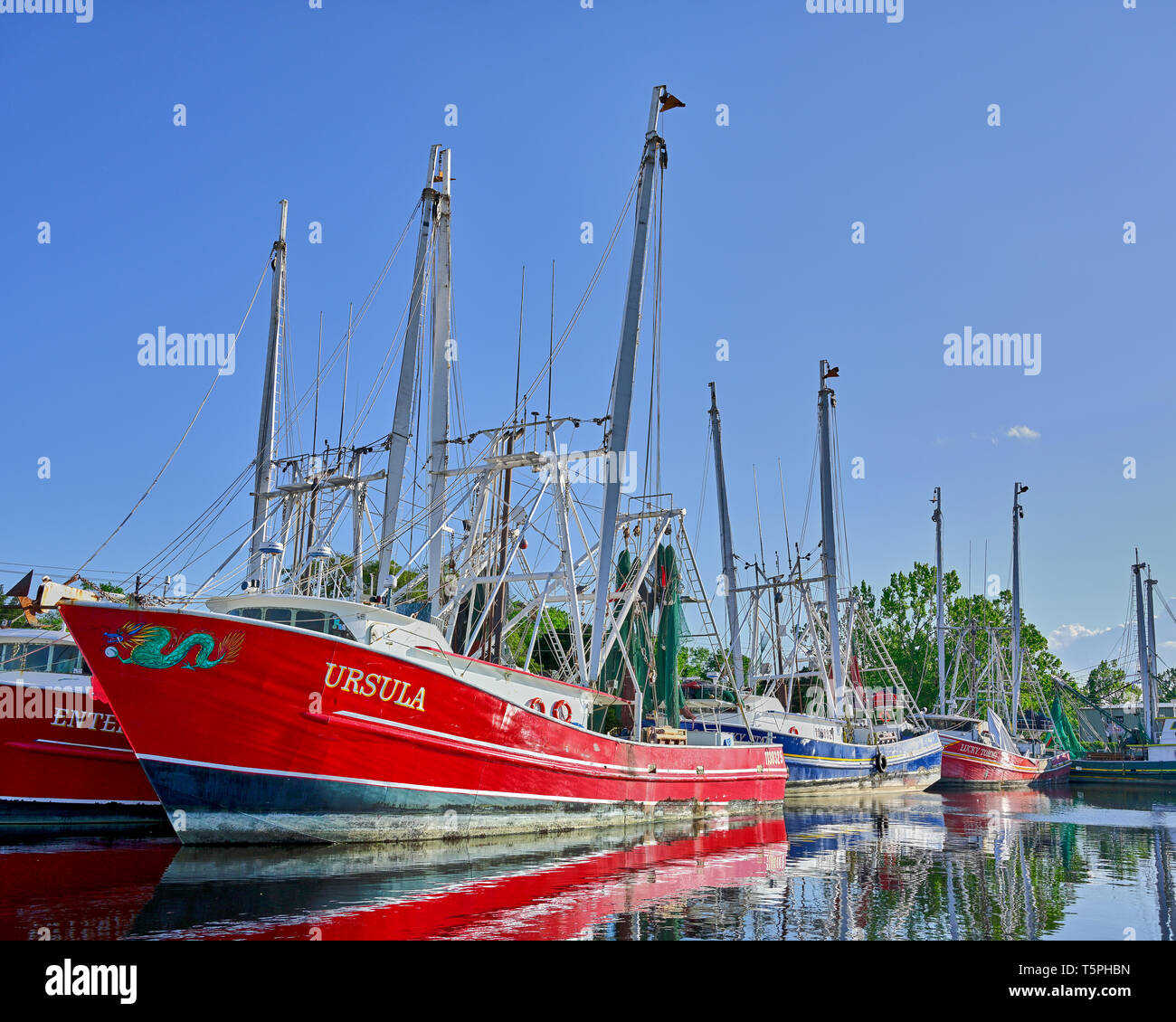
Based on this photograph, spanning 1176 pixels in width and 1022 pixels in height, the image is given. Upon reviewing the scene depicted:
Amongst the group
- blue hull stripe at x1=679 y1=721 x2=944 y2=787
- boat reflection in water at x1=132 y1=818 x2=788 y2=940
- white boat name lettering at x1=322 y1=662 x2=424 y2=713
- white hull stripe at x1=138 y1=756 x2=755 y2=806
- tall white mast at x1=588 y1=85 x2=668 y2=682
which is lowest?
blue hull stripe at x1=679 y1=721 x2=944 y2=787

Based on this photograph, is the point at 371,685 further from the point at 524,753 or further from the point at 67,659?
the point at 67,659

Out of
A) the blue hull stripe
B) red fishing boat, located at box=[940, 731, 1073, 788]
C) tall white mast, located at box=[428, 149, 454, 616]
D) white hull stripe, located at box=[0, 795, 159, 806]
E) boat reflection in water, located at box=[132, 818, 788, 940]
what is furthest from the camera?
red fishing boat, located at box=[940, 731, 1073, 788]

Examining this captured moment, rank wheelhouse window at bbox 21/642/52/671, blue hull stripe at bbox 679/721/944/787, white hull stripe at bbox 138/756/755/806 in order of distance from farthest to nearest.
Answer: blue hull stripe at bbox 679/721/944/787
wheelhouse window at bbox 21/642/52/671
white hull stripe at bbox 138/756/755/806

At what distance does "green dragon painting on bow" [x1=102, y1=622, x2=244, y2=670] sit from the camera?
17.1 metres

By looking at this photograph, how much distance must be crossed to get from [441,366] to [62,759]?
14100mm

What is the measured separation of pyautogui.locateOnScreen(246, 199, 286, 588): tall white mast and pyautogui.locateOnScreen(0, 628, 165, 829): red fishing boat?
807 cm

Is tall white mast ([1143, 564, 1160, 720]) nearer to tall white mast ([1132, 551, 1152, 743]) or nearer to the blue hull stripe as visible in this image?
tall white mast ([1132, 551, 1152, 743])

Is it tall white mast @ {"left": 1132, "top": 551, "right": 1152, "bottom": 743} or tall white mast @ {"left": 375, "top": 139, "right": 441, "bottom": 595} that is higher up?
tall white mast @ {"left": 375, "top": 139, "right": 441, "bottom": 595}

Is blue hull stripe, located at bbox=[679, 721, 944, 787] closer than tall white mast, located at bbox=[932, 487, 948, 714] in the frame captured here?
Yes

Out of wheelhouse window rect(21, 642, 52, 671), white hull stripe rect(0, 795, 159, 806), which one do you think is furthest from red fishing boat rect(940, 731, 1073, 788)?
wheelhouse window rect(21, 642, 52, 671)

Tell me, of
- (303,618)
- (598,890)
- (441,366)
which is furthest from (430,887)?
(441,366)
